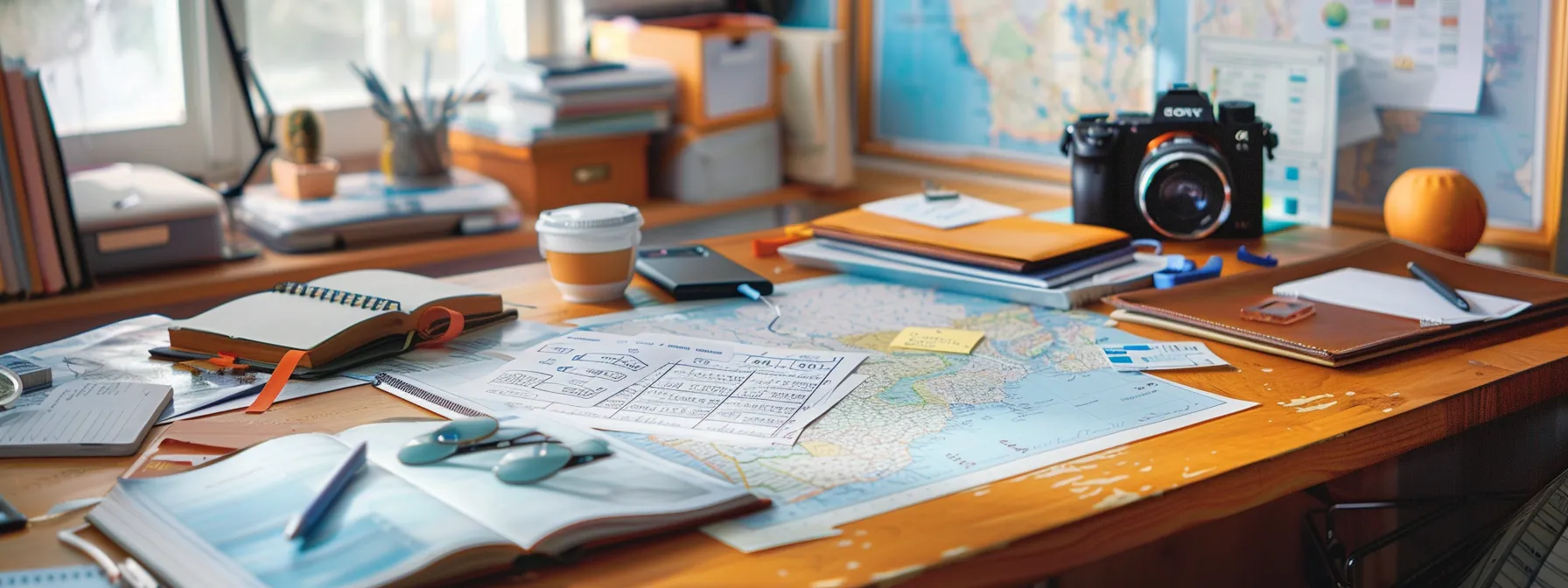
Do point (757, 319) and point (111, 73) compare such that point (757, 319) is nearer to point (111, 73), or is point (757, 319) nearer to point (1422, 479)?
point (1422, 479)

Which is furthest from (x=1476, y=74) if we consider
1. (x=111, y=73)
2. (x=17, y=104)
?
(x=111, y=73)

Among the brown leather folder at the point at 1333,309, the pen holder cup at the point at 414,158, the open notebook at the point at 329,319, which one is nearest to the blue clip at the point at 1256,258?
the brown leather folder at the point at 1333,309

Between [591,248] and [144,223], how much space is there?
762 millimetres

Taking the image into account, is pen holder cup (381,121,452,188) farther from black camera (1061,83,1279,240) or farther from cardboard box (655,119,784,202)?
black camera (1061,83,1279,240)

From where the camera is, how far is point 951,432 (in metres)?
1.01

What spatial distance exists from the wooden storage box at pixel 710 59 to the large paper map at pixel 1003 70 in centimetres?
23

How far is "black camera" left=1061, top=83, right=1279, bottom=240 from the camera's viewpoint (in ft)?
5.34

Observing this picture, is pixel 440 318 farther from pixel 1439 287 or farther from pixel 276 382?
pixel 1439 287

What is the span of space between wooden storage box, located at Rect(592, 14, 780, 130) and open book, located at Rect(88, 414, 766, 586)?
1.43 meters

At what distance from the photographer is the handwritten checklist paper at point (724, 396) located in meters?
1.02

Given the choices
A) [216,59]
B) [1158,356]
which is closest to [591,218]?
[1158,356]

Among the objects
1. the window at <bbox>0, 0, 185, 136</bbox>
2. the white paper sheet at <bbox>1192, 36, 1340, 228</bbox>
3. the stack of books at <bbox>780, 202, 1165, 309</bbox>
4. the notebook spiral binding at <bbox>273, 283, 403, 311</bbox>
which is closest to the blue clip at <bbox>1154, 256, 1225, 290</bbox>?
the stack of books at <bbox>780, 202, 1165, 309</bbox>

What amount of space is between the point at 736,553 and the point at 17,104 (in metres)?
1.30

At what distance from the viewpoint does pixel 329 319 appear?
121cm
